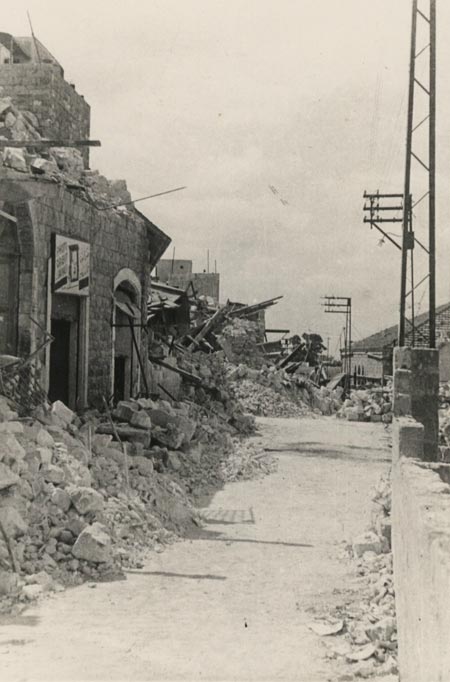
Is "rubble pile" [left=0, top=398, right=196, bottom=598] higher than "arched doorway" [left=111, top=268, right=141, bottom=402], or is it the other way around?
"arched doorway" [left=111, top=268, right=141, bottom=402]

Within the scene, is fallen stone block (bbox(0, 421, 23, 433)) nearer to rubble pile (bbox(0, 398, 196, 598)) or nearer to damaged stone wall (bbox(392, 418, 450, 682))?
rubble pile (bbox(0, 398, 196, 598))

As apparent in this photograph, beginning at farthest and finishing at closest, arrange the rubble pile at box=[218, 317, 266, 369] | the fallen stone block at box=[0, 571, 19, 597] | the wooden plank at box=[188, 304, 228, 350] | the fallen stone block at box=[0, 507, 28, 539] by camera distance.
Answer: the rubble pile at box=[218, 317, 266, 369] → the wooden plank at box=[188, 304, 228, 350] → the fallen stone block at box=[0, 507, 28, 539] → the fallen stone block at box=[0, 571, 19, 597]

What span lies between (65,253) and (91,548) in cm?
674

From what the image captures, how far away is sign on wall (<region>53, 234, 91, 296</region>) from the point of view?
1202 centimetres

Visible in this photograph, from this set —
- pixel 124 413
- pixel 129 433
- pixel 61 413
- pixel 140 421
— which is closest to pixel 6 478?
pixel 61 413

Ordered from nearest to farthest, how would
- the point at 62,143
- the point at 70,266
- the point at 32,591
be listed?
the point at 32,591
the point at 62,143
the point at 70,266

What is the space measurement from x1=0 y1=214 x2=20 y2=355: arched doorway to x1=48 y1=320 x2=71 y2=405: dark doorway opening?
68.5 inches

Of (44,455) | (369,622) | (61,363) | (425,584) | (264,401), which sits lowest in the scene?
(369,622)

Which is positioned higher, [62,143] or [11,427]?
[62,143]

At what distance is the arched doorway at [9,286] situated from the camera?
11.2 metres

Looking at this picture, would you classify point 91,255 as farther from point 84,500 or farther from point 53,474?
point 84,500

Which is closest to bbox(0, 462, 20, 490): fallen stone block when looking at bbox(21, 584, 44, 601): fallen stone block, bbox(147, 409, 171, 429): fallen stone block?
bbox(21, 584, 44, 601): fallen stone block

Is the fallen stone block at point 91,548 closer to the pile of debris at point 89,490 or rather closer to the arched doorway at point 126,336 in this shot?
the pile of debris at point 89,490

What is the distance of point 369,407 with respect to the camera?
2491 centimetres
